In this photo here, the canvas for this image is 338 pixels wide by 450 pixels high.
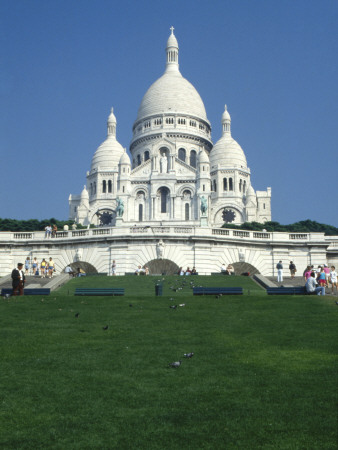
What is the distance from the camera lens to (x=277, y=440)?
28.5 ft

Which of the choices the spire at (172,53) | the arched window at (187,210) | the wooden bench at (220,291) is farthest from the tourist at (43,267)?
the spire at (172,53)

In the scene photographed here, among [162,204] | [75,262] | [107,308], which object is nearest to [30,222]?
[162,204]

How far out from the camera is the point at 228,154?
106m

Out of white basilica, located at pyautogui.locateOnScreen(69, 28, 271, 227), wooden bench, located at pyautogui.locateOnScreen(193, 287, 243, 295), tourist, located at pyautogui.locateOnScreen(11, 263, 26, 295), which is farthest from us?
white basilica, located at pyautogui.locateOnScreen(69, 28, 271, 227)

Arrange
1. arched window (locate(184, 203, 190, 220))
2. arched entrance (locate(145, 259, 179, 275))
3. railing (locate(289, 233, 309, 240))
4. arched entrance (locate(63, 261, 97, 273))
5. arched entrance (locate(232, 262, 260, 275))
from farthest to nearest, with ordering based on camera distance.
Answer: arched window (locate(184, 203, 190, 220)) → railing (locate(289, 233, 309, 240)) → arched entrance (locate(232, 262, 260, 275)) → arched entrance (locate(63, 261, 97, 273)) → arched entrance (locate(145, 259, 179, 275))

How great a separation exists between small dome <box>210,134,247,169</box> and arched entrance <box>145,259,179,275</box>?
222 feet

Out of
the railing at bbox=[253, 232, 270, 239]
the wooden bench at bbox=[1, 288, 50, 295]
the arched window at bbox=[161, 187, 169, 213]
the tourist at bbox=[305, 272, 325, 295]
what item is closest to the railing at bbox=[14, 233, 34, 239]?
the railing at bbox=[253, 232, 270, 239]

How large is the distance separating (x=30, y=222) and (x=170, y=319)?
61616 millimetres

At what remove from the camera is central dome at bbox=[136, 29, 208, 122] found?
10938 centimetres

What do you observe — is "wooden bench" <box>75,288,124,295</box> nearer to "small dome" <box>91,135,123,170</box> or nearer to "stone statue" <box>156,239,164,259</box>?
"stone statue" <box>156,239,164,259</box>

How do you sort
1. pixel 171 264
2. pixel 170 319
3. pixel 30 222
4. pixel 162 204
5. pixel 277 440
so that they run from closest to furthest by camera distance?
1. pixel 277 440
2. pixel 170 319
3. pixel 171 264
4. pixel 30 222
5. pixel 162 204

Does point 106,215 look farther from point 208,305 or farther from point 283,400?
point 283,400

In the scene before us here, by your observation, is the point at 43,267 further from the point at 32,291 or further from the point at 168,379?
the point at 168,379

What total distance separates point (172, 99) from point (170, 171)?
24668 mm
